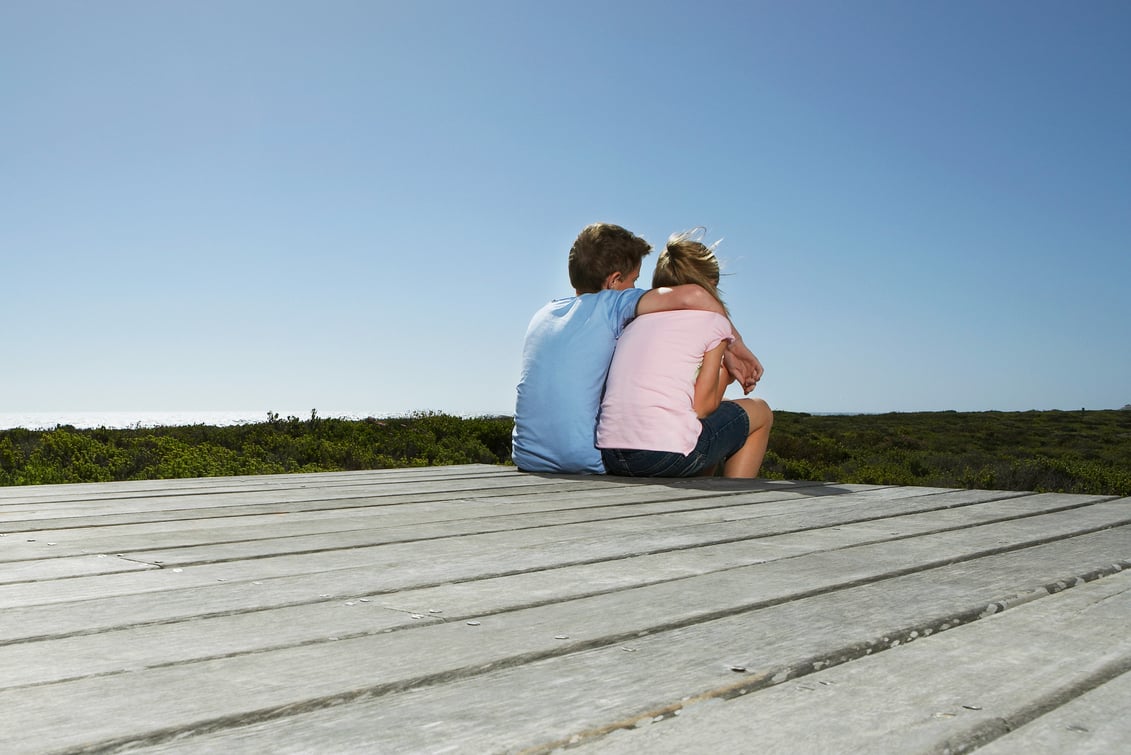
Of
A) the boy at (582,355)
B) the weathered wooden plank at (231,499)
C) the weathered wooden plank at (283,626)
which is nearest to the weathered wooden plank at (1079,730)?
the weathered wooden plank at (283,626)

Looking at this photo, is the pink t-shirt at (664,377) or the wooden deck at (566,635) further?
the pink t-shirt at (664,377)

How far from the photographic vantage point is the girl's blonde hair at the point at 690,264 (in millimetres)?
4047

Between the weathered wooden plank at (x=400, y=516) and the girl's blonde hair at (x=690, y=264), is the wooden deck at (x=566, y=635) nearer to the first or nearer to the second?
the weathered wooden plank at (x=400, y=516)

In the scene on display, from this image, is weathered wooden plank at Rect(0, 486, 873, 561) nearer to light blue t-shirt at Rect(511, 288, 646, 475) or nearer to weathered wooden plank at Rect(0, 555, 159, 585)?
weathered wooden plank at Rect(0, 555, 159, 585)

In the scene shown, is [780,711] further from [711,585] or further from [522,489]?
[522,489]

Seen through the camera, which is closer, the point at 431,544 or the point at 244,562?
the point at 244,562

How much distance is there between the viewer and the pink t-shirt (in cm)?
386

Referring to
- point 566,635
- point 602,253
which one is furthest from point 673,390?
point 566,635

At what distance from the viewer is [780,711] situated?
3.22ft

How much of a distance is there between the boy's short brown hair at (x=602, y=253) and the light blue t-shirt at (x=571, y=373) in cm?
20

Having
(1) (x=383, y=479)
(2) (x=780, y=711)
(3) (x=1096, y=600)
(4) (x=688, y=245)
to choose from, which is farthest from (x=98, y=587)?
(4) (x=688, y=245)

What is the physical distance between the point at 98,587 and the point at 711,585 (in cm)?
111

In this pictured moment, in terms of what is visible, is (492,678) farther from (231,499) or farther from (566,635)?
(231,499)

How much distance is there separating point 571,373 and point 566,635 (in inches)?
113
